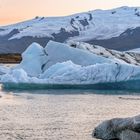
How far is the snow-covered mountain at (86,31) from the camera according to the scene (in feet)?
463

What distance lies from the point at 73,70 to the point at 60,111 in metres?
7.49

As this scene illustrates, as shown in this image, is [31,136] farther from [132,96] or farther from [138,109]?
[132,96]

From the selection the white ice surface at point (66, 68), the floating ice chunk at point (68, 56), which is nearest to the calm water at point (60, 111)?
the white ice surface at point (66, 68)

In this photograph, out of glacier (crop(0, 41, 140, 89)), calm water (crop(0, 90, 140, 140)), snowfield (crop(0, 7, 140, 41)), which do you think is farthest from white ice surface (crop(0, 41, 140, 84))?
snowfield (crop(0, 7, 140, 41))

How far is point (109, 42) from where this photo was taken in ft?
455

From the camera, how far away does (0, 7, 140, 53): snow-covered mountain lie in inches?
5561

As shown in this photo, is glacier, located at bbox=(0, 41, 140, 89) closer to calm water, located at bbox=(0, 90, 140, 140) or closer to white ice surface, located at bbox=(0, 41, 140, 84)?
white ice surface, located at bbox=(0, 41, 140, 84)

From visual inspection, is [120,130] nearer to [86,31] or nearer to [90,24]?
[90,24]

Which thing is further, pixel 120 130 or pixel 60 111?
pixel 60 111

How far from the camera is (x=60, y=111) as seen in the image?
723 inches

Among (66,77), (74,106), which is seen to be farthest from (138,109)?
(66,77)

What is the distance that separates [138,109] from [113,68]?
6918 millimetres

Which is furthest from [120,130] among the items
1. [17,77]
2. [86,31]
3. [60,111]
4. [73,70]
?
[86,31]

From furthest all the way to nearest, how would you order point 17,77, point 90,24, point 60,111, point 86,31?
point 86,31
point 90,24
point 17,77
point 60,111
